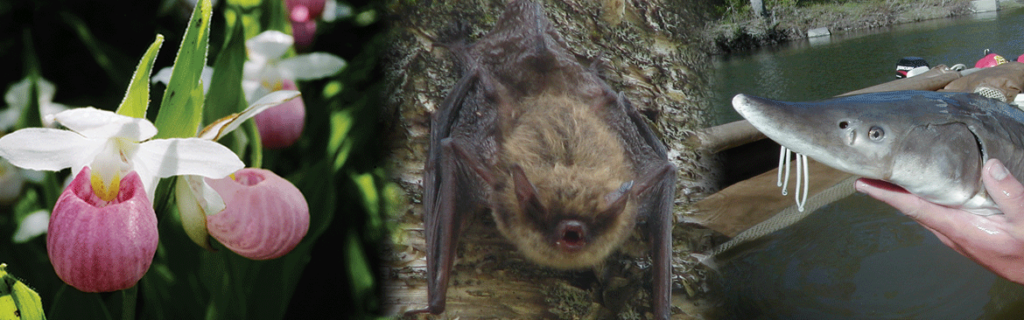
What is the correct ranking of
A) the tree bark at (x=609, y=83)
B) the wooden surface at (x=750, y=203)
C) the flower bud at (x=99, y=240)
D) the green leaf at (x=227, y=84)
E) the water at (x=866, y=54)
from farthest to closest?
the water at (x=866, y=54) < the wooden surface at (x=750, y=203) < the tree bark at (x=609, y=83) < the green leaf at (x=227, y=84) < the flower bud at (x=99, y=240)

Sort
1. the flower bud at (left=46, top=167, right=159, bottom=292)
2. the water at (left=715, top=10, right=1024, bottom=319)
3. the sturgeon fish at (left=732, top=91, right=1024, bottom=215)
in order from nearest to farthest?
the flower bud at (left=46, top=167, right=159, bottom=292), the sturgeon fish at (left=732, top=91, right=1024, bottom=215), the water at (left=715, top=10, right=1024, bottom=319)

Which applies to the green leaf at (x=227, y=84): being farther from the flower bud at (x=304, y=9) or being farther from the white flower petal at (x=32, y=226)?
the white flower petal at (x=32, y=226)

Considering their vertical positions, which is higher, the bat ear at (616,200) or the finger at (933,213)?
the bat ear at (616,200)

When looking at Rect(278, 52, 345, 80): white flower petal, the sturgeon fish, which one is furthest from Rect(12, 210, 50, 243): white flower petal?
the sturgeon fish

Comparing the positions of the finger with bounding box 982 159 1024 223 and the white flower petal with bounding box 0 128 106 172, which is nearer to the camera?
the white flower petal with bounding box 0 128 106 172

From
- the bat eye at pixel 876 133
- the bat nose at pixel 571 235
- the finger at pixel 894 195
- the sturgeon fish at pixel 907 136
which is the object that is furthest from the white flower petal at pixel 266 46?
the finger at pixel 894 195

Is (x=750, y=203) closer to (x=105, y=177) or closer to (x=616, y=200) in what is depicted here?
(x=616, y=200)

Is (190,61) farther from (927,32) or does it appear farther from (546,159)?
(927,32)

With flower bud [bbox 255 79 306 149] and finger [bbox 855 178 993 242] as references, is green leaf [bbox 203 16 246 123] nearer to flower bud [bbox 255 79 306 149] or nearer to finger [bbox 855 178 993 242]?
flower bud [bbox 255 79 306 149]
